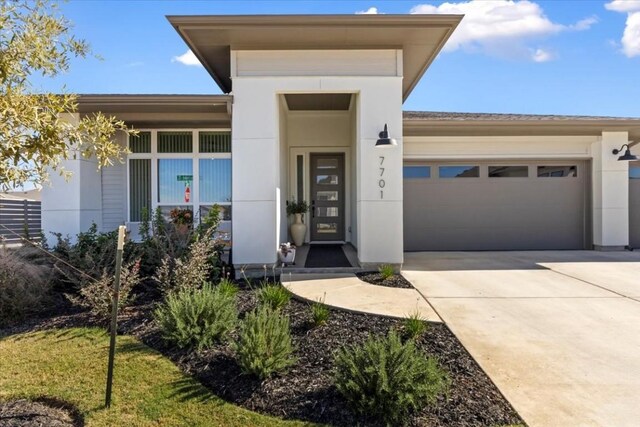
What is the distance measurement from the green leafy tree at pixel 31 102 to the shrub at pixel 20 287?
297cm

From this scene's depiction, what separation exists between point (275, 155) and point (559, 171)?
304 inches

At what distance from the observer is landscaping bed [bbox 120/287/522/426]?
112 inches

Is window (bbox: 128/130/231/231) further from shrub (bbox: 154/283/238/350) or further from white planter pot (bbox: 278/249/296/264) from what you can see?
shrub (bbox: 154/283/238/350)

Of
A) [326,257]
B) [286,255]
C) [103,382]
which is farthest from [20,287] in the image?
[326,257]

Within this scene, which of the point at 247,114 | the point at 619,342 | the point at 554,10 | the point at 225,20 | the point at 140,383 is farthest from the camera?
the point at 554,10

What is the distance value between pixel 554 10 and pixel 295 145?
21.4 ft

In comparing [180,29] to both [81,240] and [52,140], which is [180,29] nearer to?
[81,240]

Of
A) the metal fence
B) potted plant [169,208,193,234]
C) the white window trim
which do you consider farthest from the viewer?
the metal fence

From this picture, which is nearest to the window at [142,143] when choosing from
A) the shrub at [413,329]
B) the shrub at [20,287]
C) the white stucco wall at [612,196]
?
the shrub at [20,287]

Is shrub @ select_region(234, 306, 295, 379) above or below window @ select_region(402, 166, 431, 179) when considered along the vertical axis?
below

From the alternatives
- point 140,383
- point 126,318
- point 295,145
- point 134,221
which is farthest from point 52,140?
point 295,145

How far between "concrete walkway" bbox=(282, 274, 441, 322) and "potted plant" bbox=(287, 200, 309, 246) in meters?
3.04

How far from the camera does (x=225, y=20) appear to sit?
20.2 ft

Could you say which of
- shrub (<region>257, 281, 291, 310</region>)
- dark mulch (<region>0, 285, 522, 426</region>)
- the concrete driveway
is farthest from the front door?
dark mulch (<region>0, 285, 522, 426</region>)
